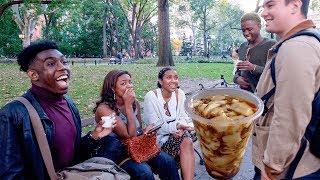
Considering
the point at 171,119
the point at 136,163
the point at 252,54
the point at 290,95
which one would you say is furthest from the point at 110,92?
the point at 290,95

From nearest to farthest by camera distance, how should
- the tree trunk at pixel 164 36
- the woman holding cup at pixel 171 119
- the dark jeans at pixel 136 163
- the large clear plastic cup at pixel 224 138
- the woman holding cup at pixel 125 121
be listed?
the large clear plastic cup at pixel 224 138 → the dark jeans at pixel 136 163 → the woman holding cup at pixel 125 121 → the woman holding cup at pixel 171 119 → the tree trunk at pixel 164 36

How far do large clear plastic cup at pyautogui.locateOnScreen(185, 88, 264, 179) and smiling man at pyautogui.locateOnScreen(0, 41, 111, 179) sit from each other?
1077 millimetres

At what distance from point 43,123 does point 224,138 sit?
130cm

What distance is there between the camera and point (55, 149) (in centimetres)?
273

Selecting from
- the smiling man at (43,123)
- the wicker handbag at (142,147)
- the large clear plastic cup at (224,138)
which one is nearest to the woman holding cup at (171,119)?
the wicker handbag at (142,147)

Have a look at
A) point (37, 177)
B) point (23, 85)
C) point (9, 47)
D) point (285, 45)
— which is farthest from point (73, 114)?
point (9, 47)

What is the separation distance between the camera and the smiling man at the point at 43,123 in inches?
95.3

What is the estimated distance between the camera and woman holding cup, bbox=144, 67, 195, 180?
429 centimetres

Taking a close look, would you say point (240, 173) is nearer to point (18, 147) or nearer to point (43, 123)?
point (43, 123)

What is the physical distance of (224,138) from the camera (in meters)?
2.09

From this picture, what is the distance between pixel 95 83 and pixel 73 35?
97.5 feet

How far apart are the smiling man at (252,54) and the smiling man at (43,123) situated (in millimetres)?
2121

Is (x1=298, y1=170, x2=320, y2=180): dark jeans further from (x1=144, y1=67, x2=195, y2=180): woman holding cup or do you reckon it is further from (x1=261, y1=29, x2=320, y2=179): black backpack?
(x1=144, y1=67, x2=195, y2=180): woman holding cup

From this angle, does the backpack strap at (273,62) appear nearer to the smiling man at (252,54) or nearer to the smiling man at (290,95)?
the smiling man at (290,95)
